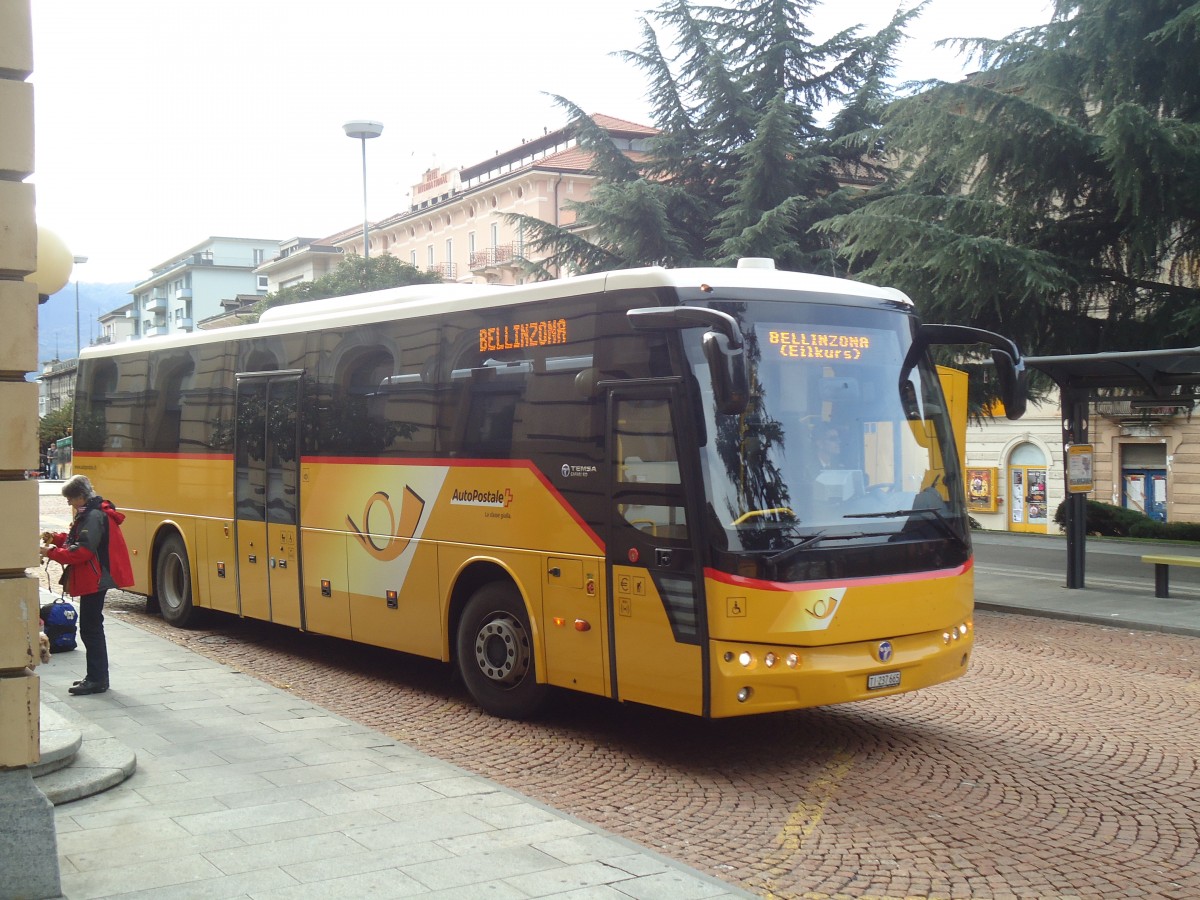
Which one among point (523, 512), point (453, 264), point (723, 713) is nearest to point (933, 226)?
point (523, 512)

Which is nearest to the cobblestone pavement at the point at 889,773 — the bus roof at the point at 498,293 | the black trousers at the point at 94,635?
the black trousers at the point at 94,635

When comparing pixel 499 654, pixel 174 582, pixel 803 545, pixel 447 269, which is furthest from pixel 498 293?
pixel 447 269

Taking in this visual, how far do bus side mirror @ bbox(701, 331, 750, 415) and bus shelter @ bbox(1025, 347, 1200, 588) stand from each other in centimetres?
939

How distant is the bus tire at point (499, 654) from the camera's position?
28.1 ft

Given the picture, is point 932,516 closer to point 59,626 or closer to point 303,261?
point 59,626

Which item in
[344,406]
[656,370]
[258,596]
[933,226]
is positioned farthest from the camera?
[933,226]

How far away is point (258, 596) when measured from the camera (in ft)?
38.8

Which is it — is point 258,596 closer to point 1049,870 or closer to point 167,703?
point 167,703

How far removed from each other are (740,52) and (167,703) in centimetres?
1994

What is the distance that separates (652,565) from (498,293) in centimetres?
263

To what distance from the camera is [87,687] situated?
942 cm

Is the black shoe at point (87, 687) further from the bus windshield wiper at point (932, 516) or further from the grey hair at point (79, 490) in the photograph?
the bus windshield wiper at point (932, 516)

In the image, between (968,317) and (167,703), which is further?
(968,317)

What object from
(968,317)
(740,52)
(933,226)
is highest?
(740,52)
